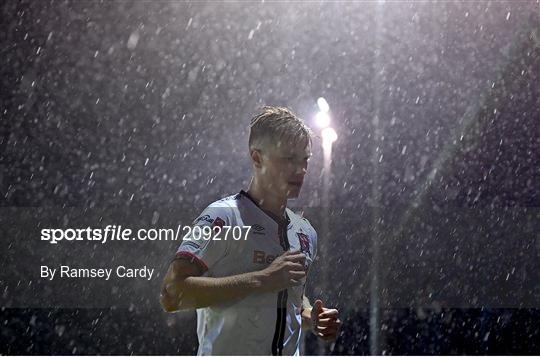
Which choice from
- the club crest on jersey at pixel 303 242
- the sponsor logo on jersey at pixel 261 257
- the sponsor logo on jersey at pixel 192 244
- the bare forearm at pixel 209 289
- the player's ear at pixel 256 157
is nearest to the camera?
the bare forearm at pixel 209 289

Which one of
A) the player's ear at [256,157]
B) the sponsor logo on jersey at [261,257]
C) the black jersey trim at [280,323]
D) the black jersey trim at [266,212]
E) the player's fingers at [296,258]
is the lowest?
the black jersey trim at [280,323]

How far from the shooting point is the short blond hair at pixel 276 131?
8.68 feet

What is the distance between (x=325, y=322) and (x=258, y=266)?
0.38m

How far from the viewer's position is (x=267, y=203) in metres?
2.73

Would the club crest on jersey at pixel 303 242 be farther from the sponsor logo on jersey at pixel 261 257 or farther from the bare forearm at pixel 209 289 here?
the bare forearm at pixel 209 289

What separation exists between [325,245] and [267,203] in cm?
672

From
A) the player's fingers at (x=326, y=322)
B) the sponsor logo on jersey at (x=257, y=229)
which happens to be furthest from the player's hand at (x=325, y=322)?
the sponsor logo on jersey at (x=257, y=229)

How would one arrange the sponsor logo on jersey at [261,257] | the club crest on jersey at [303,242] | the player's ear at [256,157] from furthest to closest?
the club crest on jersey at [303,242] → the player's ear at [256,157] → the sponsor logo on jersey at [261,257]

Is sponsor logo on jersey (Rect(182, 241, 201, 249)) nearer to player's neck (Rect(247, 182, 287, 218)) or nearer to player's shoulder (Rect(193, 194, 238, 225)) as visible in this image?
player's shoulder (Rect(193, 194, 238, 225))

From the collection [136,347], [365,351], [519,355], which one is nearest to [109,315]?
[136,347]

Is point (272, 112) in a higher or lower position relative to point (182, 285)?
higher

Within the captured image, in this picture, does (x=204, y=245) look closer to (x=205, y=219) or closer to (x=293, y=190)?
(x=205, y=219)

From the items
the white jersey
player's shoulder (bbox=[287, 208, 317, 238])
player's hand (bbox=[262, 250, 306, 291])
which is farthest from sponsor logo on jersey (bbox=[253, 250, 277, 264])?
player's shoulder (bbox=[287, 208, 317, 238])

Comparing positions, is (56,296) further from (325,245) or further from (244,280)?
(244,280)
